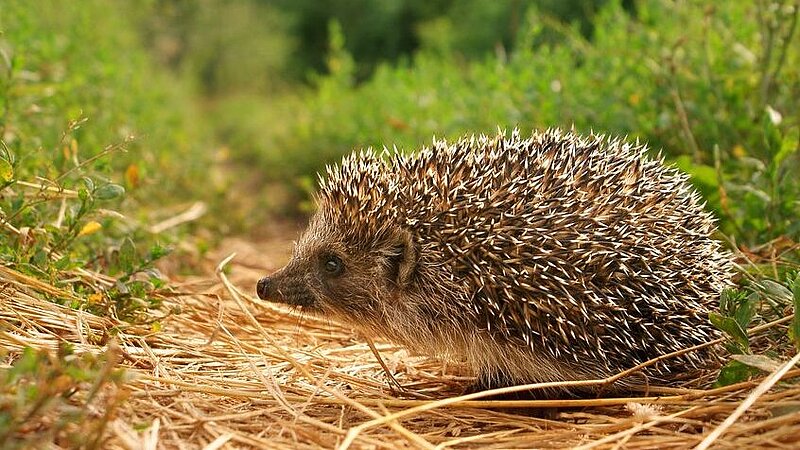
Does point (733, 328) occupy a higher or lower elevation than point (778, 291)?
lower

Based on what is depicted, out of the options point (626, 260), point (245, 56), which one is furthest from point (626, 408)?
point (245, 56)

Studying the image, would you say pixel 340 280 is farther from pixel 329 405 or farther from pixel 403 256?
pixel 329 405

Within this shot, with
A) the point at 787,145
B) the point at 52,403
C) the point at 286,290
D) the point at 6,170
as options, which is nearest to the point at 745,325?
the point at 787,145

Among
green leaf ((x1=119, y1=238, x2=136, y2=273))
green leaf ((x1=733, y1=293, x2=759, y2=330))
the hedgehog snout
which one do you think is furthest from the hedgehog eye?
green leaf ((x1=733, y1=293, x2=759, y2=330))

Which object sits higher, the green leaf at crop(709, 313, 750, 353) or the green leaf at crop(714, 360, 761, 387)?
the green leaf at crop(709, 313, 750, 353)

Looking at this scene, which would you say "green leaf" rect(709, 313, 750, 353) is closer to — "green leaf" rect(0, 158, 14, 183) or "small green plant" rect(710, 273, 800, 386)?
"small green plant" rect(710, 273, 800, 386)

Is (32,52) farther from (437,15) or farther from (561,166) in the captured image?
(437,15)

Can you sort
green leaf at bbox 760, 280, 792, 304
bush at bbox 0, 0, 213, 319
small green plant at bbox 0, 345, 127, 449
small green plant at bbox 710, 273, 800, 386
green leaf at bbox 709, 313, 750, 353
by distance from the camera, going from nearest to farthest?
small green plant at bbox 0, 345, 127, 449
small green plant at bbox 710, 273, 800, 386
green leaf at bbox 709, 313, 750, 353
green leaf at bbox 760, 280, 792, 304
bush at bbox 0, 0, 213, 319
